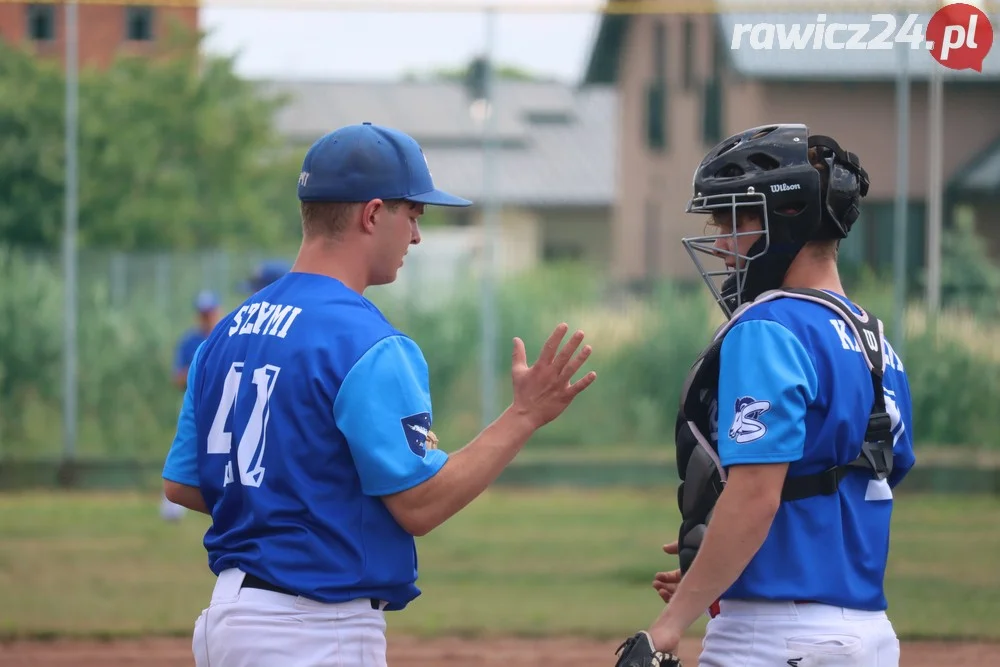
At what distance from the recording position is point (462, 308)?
42.0 feet

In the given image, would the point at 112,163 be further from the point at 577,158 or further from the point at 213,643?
the point at 213,643

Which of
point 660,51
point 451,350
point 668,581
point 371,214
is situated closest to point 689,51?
point 660,51

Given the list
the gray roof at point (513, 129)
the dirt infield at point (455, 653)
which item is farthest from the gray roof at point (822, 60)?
the dirt infield at point (455, 653)

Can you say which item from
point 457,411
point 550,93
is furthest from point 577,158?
point 457,411

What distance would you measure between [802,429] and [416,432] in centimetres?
81

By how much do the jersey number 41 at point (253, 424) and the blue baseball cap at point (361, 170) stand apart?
1.39ft

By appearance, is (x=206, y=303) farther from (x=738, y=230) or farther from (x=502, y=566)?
(x=738, y=230)

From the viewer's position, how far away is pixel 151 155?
14.1m

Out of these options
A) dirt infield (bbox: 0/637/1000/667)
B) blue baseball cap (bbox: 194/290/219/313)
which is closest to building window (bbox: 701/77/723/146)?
blue baseball cap (bbox: 194/290/219/313)

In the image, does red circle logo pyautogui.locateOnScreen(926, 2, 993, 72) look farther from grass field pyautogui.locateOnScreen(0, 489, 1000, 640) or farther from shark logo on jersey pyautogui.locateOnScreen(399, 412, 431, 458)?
shark logo on jersey pyautogui.locateOnScreen(399, 412, 431, 458)

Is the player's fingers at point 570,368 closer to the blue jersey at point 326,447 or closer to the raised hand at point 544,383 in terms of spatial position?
the raised hand at point 544,383

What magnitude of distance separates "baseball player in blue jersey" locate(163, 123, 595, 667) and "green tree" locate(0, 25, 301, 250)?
32.1 feet

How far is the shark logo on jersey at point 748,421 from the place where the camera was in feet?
9.35

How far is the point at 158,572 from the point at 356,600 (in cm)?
688
